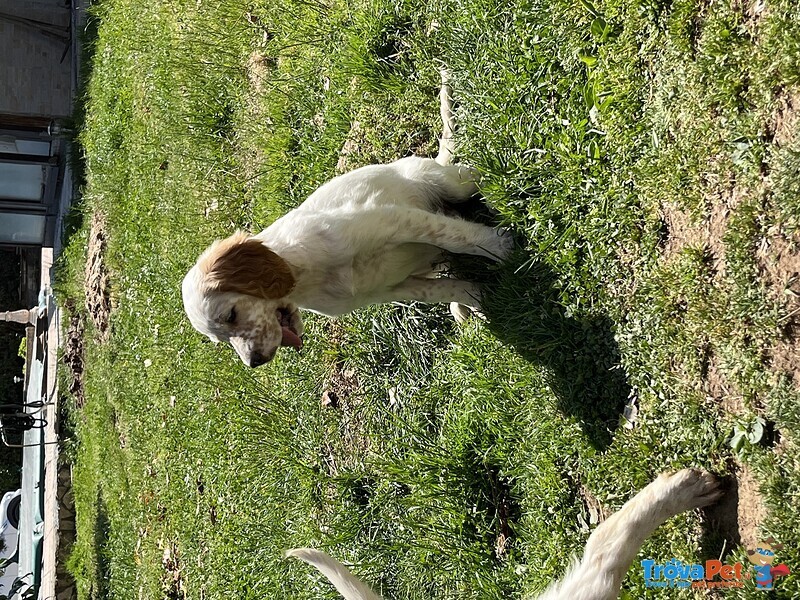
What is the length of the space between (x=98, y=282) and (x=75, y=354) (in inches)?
48.6

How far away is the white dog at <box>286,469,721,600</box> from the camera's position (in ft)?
7.95

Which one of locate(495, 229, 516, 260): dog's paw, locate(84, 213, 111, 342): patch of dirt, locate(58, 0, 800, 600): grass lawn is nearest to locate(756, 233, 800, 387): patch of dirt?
locate(58, 0, 800, 600): grass lawn

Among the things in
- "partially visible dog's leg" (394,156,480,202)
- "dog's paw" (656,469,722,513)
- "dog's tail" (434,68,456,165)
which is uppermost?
"dog's tail" (434,68,456,165)

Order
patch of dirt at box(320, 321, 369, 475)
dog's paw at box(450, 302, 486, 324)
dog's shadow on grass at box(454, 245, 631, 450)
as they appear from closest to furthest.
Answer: dog's shadow on grass at box(454, 245, 631, 450)
dog's paw at box(450, 302, 486, 324)
patch of dirt at box(320, 321, 369, 475)

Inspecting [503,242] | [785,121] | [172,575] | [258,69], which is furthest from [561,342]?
[172,575]

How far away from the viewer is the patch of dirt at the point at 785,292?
223 cm

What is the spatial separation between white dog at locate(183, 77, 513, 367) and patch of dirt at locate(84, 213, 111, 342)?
5.02m

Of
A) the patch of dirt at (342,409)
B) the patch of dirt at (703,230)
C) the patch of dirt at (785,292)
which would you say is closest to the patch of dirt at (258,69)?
the patch of dirt at (342,409)

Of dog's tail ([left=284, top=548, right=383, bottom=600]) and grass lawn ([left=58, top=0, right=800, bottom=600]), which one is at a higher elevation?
grass lawn ([left=58, top=0, right=800, bottom=600])

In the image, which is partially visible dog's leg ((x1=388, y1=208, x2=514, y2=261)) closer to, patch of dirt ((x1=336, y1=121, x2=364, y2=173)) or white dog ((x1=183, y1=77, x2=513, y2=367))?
white dog ((x1=183, y1=77, x2=513, y2=367))

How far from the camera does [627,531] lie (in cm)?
247

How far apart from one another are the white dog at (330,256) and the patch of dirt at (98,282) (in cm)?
502

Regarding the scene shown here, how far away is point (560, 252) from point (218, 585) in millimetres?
3710

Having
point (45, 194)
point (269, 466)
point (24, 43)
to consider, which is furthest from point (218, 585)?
point (24, 43)
